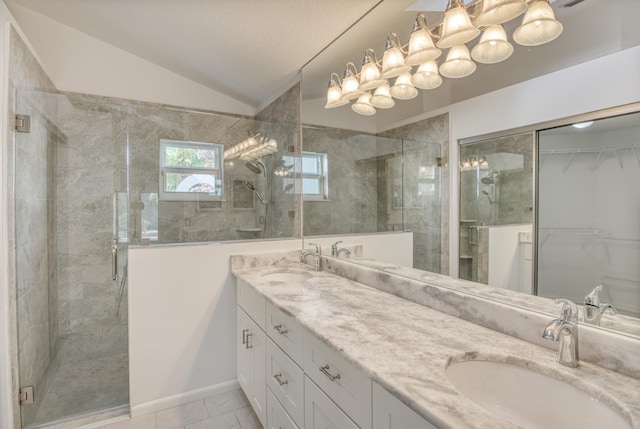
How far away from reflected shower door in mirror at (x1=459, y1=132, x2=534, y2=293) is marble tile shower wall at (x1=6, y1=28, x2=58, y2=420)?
2.39 meters

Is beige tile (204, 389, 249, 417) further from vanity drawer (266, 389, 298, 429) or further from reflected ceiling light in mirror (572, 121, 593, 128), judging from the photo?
reflected ceiling light in mirror (572, 121, 593, 128)

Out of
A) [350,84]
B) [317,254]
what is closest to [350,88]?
[350,84]

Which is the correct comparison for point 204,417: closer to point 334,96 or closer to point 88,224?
point 88,224

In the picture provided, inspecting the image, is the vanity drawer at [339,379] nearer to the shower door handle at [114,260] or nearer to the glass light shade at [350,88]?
the glass light shade at [350,88]

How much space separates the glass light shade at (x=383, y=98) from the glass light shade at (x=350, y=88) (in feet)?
0.44

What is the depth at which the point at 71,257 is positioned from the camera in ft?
8.82

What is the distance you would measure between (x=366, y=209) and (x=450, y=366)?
4.09 ft

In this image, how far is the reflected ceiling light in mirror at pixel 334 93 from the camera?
6.98 ft

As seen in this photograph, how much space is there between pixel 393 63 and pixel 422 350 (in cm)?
136

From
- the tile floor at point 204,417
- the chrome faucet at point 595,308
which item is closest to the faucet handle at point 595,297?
the chrome faucet at point 595,308

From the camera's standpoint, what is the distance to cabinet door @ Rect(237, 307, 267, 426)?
5.48 ft

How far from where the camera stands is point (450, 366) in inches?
35.0

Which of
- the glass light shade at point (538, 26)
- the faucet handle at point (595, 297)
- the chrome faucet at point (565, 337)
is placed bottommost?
the chrome faucet at point (565, 337)

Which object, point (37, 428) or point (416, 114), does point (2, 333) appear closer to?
point (37, 428)
